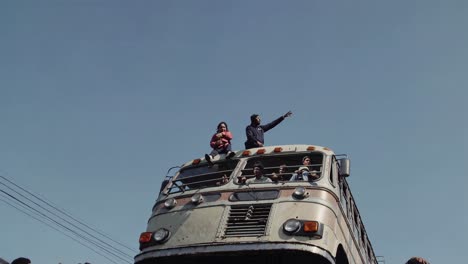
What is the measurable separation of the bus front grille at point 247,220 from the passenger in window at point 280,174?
0.63 meters

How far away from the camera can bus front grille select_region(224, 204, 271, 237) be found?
741 cm

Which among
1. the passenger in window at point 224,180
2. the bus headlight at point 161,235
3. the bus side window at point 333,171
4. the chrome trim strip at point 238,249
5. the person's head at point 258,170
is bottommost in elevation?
the chrome trim strip at point 238,249

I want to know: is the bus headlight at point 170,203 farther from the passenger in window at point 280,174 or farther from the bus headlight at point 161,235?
the passenger in window at point 280,174

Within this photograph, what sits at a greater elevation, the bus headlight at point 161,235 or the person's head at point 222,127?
the person's head at point 222,127

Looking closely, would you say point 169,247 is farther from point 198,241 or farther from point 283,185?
point 283,185

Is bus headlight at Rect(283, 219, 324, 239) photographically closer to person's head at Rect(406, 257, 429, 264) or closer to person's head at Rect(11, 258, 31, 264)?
person's head at Rect(406, 257, 429, 264)

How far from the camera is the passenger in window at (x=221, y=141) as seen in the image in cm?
997

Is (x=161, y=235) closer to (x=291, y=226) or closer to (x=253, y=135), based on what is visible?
(x=291, y=226)

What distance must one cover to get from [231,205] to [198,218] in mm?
590

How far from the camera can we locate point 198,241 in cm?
755

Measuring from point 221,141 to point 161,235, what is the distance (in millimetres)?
2807

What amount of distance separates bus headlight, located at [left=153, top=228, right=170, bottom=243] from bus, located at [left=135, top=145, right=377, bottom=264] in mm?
25

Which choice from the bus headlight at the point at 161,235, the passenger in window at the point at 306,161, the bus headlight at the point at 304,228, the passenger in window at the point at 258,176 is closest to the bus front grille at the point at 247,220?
the bus headlight at the point at 304,228

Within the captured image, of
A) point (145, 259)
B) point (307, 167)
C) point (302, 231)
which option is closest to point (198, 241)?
point (145, 259)
